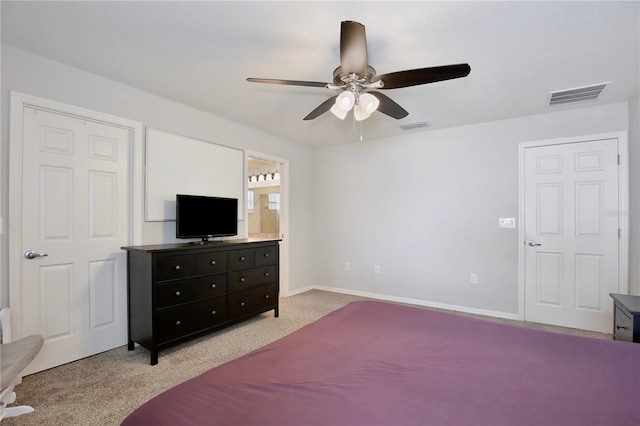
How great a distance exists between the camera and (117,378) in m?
2.33

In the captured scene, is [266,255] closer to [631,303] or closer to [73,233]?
[73,233]

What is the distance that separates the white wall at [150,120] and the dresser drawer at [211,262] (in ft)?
1.98

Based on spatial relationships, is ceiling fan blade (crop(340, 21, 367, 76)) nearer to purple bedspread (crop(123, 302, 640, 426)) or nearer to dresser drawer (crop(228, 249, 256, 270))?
purple bedspread (crop(123, 302, 640, 426))

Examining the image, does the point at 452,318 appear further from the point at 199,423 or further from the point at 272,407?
the point at 199,423

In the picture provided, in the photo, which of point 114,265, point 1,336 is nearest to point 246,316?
point 114,265

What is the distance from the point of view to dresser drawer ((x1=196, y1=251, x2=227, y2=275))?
291 centimetres

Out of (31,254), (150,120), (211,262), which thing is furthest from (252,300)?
(150,120)

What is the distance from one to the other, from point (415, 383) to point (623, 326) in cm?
208

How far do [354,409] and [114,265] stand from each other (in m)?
2.73

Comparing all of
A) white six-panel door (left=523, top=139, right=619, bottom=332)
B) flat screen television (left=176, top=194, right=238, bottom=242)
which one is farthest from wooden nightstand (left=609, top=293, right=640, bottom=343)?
flat screen television (left=176, top=194, right=238, bottom=242)

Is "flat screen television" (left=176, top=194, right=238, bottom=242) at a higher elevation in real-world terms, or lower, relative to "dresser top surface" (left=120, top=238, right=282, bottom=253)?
higher

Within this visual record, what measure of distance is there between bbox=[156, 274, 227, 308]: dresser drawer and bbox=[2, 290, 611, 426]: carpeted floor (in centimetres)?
47

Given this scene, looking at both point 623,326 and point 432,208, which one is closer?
point 623,326

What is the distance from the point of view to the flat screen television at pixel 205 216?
311cm
